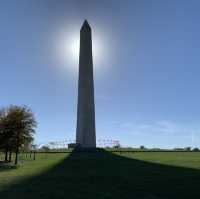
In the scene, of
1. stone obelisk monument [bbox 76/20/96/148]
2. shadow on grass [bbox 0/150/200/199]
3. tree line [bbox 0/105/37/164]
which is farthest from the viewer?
stone obelisk monument [bbox 76/20/96/148]

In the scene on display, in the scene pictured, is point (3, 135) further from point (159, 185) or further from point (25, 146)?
point (159, 185)

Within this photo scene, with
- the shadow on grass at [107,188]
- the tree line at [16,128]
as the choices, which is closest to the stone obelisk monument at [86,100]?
the tree line at [16,128]

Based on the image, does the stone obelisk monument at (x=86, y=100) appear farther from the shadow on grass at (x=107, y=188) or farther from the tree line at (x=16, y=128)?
the shadow on grass at (x=107, y=188)

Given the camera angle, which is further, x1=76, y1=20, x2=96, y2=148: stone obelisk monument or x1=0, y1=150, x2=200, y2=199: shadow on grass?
x1=76, y1=20, x2=96, y2=148: stone obelisk monument

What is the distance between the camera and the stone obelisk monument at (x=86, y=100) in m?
68.2

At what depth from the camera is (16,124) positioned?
155 feet

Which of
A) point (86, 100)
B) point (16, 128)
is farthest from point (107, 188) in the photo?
point (86, 100)

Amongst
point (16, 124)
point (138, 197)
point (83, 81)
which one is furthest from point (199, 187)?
point (83, 81)

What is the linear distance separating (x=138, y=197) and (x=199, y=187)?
418cm

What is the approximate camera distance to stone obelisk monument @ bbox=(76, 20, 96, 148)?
6825 centimetres

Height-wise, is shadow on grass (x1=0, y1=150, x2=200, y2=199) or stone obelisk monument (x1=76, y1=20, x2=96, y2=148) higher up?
stone obelisk monument (x1=76, y1=20, x2=96, y2=148)

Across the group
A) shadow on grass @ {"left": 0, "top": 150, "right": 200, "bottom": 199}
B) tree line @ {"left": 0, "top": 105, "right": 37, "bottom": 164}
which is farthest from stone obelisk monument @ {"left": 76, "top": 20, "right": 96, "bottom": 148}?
shadow on grass @ {"left": 0, "top": 150, "right": 200, "bottom": 199}

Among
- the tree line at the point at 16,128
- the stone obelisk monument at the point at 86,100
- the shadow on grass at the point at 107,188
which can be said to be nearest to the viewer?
the shadow on grass at the point at 107,188

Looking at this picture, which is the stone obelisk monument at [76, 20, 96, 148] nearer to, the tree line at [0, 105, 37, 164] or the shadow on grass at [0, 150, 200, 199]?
the tree line at [0, 105, 37, 164]
